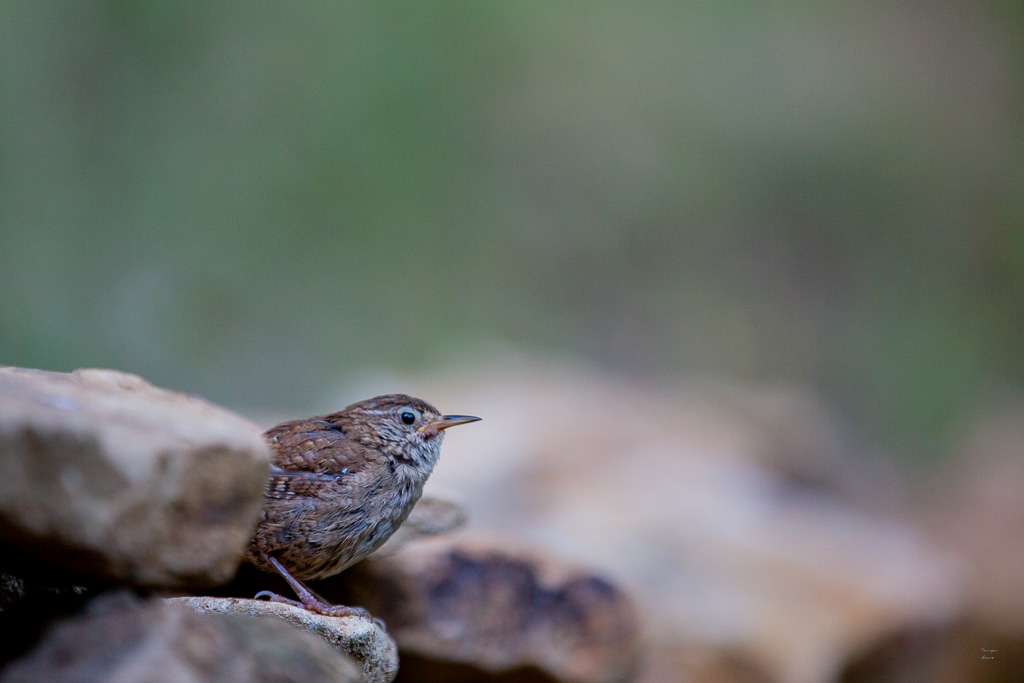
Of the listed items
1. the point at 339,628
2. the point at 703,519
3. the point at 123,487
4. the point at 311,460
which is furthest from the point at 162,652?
the point at 703,519

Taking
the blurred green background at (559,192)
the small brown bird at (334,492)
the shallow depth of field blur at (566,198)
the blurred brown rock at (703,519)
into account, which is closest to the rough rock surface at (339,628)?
the small brown bird at (334,492)

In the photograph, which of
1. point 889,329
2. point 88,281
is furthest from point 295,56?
point 889,329

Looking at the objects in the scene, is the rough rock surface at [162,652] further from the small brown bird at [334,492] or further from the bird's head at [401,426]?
the bird's head at [401,426]

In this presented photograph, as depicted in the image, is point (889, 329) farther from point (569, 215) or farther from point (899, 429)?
point (569, 215)

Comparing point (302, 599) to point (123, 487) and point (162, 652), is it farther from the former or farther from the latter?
point (123, 487)

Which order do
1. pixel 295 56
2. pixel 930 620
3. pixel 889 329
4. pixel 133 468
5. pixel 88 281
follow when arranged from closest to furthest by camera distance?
pixel 133 468 < pixel 930 620 < pixel 88 281 < pixel 295 56 < pixel 889 329
